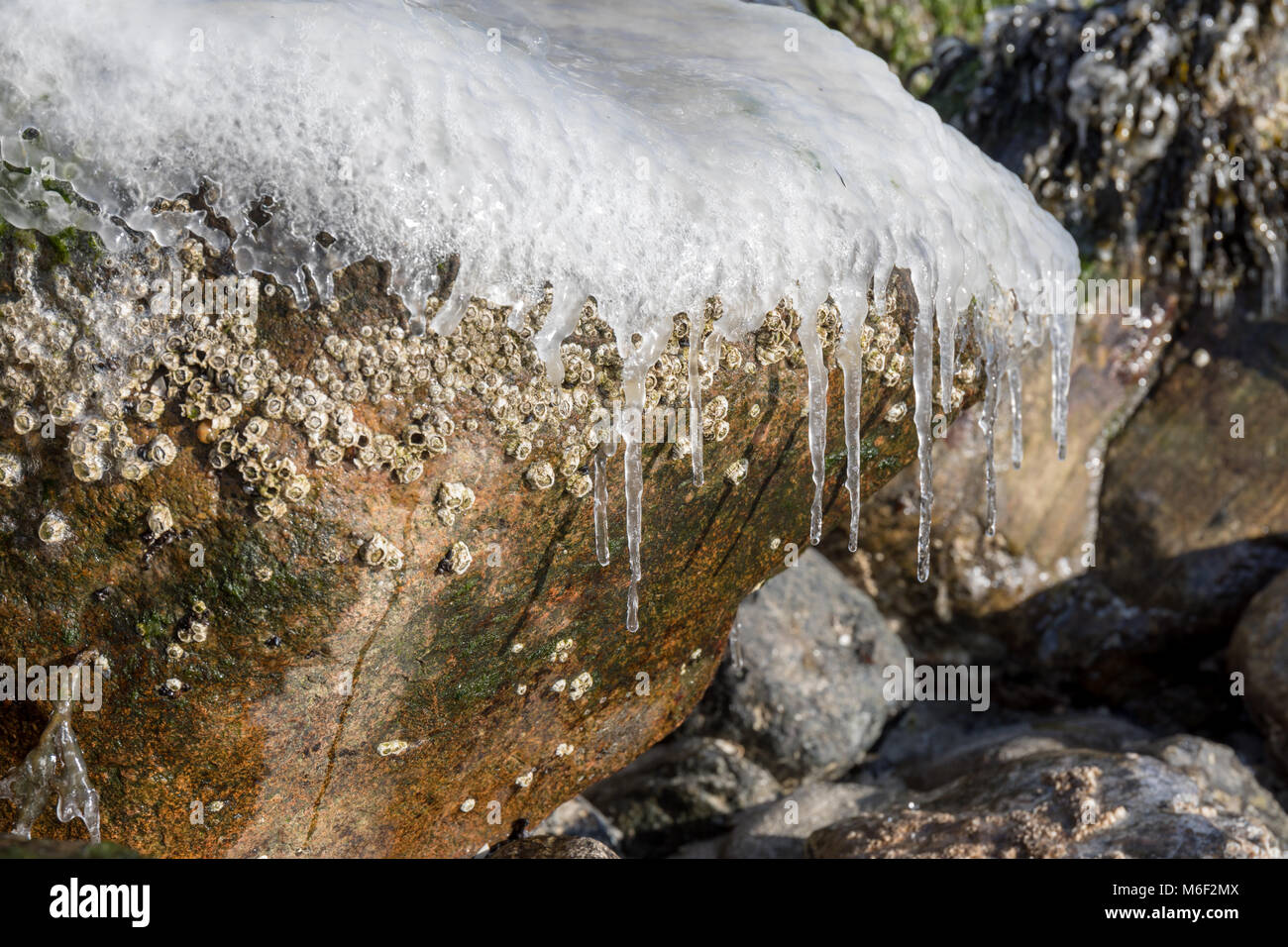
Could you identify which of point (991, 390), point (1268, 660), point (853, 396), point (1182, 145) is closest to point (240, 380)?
point (853, 396)

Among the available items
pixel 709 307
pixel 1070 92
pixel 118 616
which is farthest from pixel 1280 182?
pixel 118 616

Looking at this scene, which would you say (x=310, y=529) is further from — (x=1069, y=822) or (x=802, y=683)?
(x=802, y=683)

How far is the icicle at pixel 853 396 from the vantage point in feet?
9.73

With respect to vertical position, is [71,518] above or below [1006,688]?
above

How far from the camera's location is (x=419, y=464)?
247 cm

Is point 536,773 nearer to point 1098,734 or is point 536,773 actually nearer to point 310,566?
point 310,566

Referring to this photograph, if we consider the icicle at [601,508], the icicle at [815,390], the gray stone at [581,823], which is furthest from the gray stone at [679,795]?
the icicle at [601,508]

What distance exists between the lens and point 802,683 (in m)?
4.68

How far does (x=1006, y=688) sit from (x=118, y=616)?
4.20 meters

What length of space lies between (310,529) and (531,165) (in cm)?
95

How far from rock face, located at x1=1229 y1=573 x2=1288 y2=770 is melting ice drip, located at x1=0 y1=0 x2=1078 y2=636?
2.28 meters

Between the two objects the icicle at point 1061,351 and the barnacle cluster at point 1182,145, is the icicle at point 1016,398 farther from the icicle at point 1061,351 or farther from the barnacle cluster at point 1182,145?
the barnacle cluster at point 1182,145

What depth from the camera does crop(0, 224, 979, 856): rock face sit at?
90.8 inches

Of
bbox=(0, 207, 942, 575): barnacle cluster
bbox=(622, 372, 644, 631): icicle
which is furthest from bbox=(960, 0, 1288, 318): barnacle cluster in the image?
bbox=(0, 207, 942, 575): barnacle cluster
